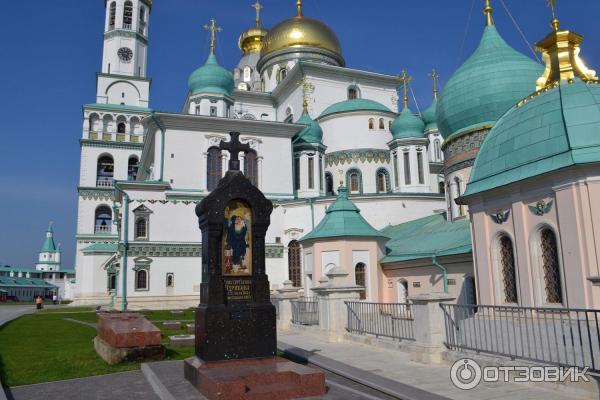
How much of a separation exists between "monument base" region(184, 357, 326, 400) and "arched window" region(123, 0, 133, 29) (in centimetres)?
4591

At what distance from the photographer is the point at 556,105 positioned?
1147 centimetres

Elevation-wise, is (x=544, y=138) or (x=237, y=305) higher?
(x=544, y=138)

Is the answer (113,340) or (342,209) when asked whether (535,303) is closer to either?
(113,340)

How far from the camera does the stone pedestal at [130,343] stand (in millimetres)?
9922

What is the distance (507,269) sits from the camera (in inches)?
476

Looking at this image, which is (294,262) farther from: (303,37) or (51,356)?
(51,356)

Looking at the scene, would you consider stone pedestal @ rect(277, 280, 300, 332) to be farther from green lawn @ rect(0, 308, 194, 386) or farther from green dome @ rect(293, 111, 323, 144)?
green dome @ rect(293, 111, 323, 144)

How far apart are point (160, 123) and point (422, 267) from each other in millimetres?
16705

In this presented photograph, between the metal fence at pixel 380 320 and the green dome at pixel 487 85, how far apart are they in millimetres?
10037

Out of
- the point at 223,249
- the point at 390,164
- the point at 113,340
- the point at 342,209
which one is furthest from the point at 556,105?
the point at 390,164

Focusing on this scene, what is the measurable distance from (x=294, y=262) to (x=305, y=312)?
42.5ft

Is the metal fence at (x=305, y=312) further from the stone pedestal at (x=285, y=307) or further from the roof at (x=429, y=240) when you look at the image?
the roof at (x=429, y=240)

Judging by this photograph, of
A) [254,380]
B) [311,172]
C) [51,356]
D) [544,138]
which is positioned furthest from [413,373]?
[311,172]

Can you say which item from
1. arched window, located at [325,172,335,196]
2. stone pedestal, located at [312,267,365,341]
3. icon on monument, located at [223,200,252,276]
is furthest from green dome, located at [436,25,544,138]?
icon on monument, located at [223,200,252,276]
